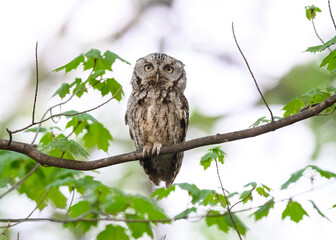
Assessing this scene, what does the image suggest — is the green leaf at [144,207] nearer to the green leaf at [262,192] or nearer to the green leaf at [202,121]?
the green leaf at [262,192]

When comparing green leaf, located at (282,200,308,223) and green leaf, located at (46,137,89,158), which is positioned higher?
green leaf, located at (46,137,89,158)

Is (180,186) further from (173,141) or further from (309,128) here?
(309,128)

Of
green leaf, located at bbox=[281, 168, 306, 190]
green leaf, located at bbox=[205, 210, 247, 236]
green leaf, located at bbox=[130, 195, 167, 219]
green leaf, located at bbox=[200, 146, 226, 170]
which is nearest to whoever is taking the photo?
green leaf, located at bbox=[200, 146, 226, 170]

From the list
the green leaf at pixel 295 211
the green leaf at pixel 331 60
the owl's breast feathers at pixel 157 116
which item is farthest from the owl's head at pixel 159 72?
the green leaf at pixel 331 60

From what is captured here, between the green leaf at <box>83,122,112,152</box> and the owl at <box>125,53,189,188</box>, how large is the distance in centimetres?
34

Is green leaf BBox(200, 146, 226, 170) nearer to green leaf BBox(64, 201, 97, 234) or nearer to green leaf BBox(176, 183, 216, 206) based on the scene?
green leaf BBox(176, 183, 216, 206)

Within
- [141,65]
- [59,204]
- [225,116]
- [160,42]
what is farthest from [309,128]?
[59,204]

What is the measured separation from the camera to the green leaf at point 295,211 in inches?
124

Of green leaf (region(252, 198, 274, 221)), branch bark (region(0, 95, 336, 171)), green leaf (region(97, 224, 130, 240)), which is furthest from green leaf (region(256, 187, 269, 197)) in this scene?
green leaf (region(97, 224, 130, 240))

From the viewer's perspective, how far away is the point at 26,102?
6.51 m

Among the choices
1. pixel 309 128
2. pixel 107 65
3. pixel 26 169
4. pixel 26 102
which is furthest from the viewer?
pixel 309 128

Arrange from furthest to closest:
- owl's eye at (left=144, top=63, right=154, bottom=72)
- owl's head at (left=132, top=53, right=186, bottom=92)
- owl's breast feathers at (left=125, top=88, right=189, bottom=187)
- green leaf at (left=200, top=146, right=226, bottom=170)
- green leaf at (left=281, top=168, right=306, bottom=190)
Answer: owl's eye at (left=144, top=63, right=154, bottom=72)
owl's head at (left=132, top=53, right=186, bottom=92)
owl's breast feathers at (left=125, top=88, right=189, bottom=187)
green leaf at (left=281, top=168, right=306, bottom=190)
green leaf at (left=200, top=146, right=226, bottom=170)

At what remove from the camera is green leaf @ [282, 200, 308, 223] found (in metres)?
3.16

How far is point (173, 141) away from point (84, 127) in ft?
2.83
